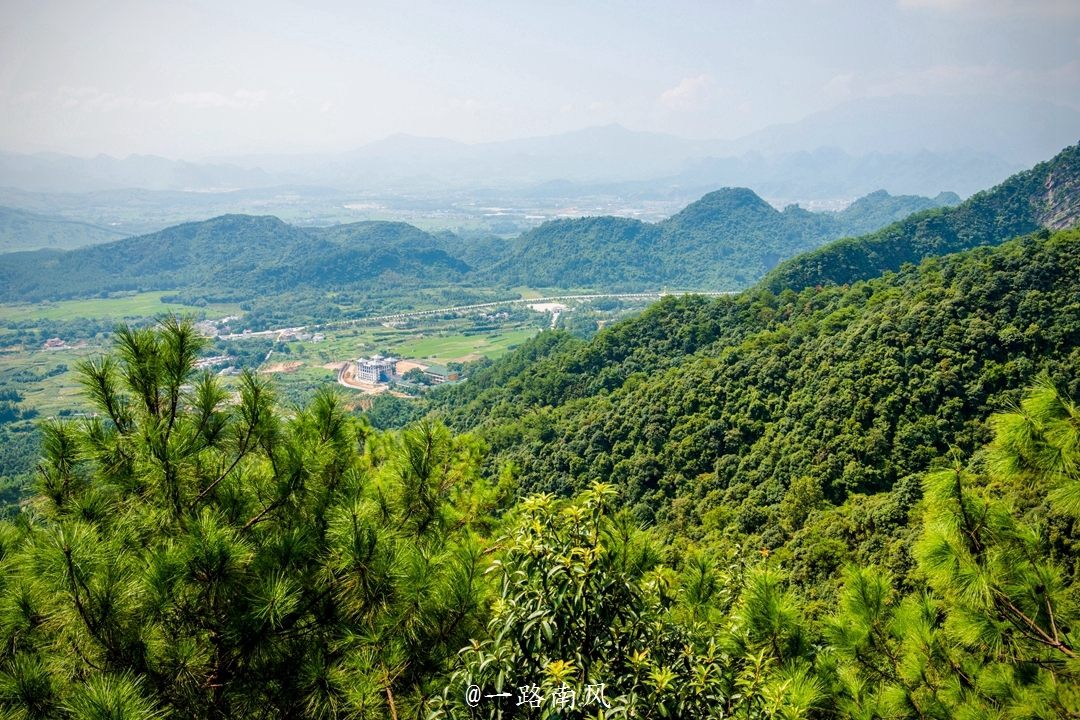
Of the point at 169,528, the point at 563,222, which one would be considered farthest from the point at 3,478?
the point at 563,222

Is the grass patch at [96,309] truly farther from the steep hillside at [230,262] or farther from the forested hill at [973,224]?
the forested hill at [973,224]

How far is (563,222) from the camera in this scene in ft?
246

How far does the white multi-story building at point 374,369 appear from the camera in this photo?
35531 mm

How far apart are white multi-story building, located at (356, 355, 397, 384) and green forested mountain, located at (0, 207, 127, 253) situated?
73645 millimetres

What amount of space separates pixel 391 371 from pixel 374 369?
41.9 inches

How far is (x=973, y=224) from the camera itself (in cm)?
3703

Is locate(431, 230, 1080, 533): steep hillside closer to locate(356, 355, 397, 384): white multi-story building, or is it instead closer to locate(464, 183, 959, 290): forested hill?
locate(356, 355, 397, 384): white multi-story building

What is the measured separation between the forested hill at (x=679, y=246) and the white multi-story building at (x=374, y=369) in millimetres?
32916

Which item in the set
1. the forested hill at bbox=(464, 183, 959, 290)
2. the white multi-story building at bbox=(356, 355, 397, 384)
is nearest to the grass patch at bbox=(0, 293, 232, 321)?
the white multi-story building at bbox=(356, 355, 397, 384)

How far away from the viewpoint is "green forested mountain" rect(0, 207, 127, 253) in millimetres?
82938

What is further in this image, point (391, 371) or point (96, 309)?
point (96, 309)

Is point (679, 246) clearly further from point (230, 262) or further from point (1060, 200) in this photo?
point (230, 262)

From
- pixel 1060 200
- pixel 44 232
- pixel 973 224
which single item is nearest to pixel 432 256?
pixel 973 224

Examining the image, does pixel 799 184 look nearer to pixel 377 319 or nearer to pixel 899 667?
pixel 377 319
